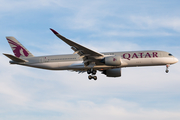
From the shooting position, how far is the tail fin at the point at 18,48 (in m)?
47.2

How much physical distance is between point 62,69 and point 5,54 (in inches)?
358

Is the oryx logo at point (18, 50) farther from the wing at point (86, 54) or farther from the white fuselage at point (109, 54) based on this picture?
the wing at point (86, 54)

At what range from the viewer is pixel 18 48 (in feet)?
157

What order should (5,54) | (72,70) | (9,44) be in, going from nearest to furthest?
(5,54)
(72,70)
(9,44)

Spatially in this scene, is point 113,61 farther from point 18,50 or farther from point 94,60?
point 18,50

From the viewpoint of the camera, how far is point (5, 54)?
129 feet

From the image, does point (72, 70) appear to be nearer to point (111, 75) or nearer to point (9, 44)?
point (111, 75)

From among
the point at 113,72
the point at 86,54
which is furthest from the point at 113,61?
the point at 113,72

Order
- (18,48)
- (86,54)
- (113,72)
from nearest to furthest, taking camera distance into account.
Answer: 1. (86,54)
2. (113,72)
3. (18,48)

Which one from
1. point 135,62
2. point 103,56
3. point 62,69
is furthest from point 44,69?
point 135,62

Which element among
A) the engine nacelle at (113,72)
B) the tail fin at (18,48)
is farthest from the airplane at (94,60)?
the tail fin at (18,48)

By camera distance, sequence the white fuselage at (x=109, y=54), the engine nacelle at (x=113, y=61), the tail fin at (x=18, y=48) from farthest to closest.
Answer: the tail fin at (x=18, y=48)
the white fuselage at (x=109, y=54)
the engine nacelle at (x=113, y=61)

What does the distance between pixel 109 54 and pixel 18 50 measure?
612 inches

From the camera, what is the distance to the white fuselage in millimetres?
41969
